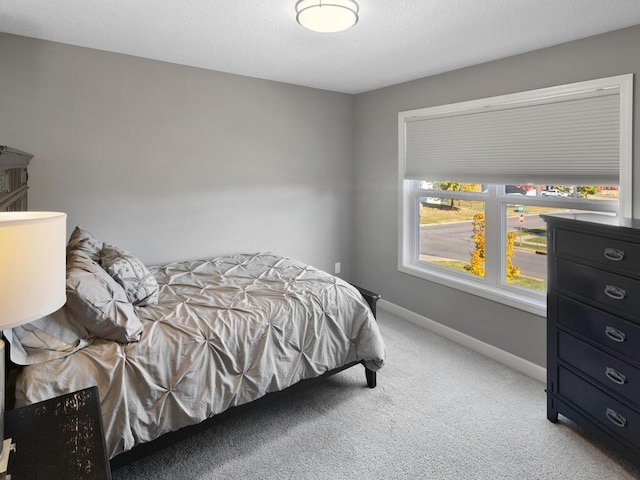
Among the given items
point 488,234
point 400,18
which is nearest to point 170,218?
point 400,18

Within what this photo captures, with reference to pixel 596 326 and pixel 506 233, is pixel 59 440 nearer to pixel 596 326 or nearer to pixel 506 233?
pixel 596 326

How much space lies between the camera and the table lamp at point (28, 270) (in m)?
1.01

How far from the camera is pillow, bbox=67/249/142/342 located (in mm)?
1844

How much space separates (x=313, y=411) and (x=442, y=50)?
2.59m

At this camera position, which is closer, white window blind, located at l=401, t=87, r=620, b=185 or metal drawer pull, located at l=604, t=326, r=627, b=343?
metal drawer pull, located at l=604, t=326, r=627, b=343

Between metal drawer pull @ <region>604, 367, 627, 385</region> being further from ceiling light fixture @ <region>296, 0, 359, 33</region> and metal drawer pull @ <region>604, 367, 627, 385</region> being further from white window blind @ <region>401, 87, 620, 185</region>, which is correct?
ceiling light fixture @ <region>296, 0, 359, 33</region>

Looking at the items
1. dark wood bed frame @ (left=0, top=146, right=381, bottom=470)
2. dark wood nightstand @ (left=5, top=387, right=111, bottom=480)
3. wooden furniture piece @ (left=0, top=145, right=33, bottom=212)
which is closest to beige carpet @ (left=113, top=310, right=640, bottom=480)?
dark wood bed frame @ (left=0, top=146, right=381, bottom=470)

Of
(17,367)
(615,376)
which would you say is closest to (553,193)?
(615,376)

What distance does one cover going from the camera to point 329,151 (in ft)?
14.5

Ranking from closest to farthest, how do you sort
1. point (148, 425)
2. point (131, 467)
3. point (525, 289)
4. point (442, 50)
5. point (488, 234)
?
point (148, 425)
point (131, 467)
point (442, 50)
point (525, 289)
point (488, 234)

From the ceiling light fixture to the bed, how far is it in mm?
1545

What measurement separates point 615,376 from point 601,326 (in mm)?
243

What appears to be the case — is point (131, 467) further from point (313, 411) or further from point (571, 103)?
point (571, 103)

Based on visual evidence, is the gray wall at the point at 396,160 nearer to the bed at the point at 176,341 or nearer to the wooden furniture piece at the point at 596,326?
the wooden furniture piece at the point at 596,326
